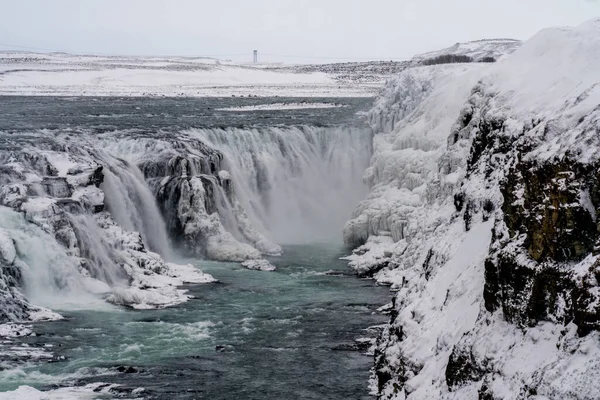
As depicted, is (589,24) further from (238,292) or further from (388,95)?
(388,95)

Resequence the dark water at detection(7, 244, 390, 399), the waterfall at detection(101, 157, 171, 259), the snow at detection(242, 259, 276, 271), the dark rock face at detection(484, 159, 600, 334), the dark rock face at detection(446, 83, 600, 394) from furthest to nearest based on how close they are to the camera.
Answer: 1. the waterfall at detection(101, 157, 171, 259)
2. the snow at detection(242, 259, 276, 271)
3. the dark water at detection(7, 244, 390, 399)
4. the dark rock face at detection(484, 159, 600, 334)
5. the dark rock face at detection(446, 83, 600, 394)

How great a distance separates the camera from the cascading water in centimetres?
3900

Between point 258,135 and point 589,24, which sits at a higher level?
point 589,24

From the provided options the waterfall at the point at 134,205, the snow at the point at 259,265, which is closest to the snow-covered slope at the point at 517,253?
the snow at the point at 259,265

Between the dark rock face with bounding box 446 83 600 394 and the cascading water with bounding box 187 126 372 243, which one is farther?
the cascading water with bounding box 187 126 372 243

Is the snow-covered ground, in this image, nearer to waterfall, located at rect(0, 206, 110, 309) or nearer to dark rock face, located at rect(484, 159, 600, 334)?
waterfall, located at rect(0, 206, 110, 309)

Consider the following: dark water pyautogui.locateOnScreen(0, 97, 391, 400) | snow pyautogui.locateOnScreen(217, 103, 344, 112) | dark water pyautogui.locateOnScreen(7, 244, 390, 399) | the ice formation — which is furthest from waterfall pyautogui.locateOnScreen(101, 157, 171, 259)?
snow pyautogui.locateOnScreen(217, 103, 344, 112)

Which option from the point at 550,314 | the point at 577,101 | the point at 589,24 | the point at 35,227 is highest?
the point at 589,24

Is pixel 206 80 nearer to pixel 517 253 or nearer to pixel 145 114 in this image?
pixel 145 114

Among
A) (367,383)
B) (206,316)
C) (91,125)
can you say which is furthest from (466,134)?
(91,125)

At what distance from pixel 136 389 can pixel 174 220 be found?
1636 centimetres

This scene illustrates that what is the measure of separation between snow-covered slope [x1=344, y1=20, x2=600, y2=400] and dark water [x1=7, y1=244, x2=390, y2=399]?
2.17 meters

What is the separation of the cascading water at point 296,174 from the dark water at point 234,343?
1033cm

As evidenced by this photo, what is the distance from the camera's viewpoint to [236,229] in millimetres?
35188
